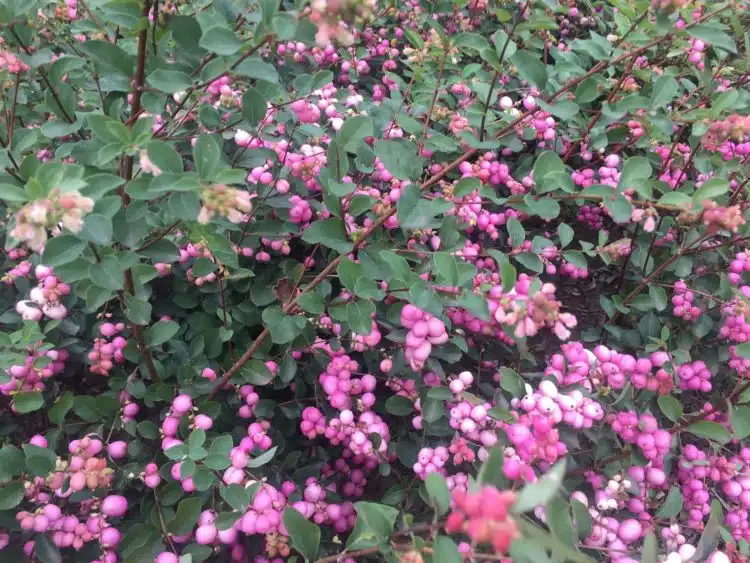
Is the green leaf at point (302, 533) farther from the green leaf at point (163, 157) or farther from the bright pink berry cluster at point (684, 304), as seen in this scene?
the bright pink berry cluster at point (684, 304)

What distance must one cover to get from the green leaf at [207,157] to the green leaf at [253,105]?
36cm

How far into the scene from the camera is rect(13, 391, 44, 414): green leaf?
1478 millimetres

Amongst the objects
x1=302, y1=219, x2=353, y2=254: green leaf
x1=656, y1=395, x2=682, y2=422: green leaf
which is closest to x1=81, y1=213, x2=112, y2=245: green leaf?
x1=302, y1=219, x2=353, y2=254: green leaf

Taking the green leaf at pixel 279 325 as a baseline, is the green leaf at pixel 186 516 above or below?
below

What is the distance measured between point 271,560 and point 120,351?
0.81 meters

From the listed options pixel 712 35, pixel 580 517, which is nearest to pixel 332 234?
pixel 580 517

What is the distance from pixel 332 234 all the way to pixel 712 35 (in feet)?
3.33

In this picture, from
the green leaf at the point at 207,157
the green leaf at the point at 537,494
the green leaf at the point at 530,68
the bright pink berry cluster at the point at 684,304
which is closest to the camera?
the green leaf at the point at 537,494

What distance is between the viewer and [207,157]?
42.4 inches

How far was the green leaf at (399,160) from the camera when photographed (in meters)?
1.34

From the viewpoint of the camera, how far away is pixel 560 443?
143cm

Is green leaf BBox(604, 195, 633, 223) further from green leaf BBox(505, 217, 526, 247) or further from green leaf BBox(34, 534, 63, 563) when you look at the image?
green leaf BBox(34, 534, 63, 563)

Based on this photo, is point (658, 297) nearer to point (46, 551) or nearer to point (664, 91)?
point (664, 91)

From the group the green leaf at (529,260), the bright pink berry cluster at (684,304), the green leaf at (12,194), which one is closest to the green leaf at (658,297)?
the bright pink berry cluster at (684,304)
